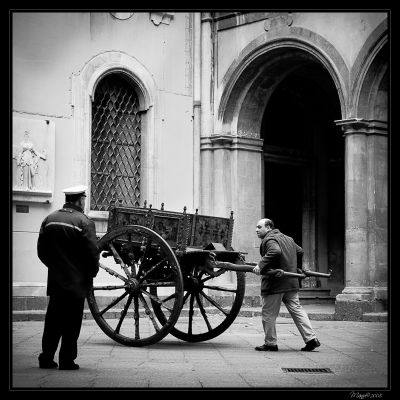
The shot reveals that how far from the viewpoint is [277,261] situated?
1054 centimetres

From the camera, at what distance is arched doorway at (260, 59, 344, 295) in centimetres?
1992

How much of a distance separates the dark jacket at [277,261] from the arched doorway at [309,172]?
907cm

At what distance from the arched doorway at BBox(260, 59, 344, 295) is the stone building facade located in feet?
0.22

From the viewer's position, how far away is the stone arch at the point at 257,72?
16031 millimetres

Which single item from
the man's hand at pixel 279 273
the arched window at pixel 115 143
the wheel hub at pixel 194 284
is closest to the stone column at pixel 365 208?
the arched window at pixel 115 143

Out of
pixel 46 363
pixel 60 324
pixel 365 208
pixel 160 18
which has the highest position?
pixel 160 18

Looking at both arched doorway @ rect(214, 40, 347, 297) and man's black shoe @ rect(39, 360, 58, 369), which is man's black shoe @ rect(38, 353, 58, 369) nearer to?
man's black shoe @ rect(39, 360, 58, 369)

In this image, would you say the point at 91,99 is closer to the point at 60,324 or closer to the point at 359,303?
the point at 359,303

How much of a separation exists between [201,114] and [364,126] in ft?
12.0

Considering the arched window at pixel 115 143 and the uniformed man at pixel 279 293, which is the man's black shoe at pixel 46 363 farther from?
the arched window at pixel 115 143

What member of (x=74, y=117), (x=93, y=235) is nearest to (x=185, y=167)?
(x=74, y=117)

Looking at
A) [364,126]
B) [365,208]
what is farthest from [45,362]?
[364,126]

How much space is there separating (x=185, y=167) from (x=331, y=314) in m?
4.06
